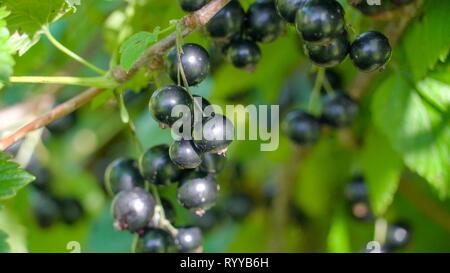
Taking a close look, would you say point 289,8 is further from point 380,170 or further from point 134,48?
point 380,170

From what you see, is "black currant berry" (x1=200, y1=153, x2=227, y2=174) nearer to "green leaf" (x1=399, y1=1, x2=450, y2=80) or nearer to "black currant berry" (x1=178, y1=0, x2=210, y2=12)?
"black currant berry" (x1=178, y1=0, x2=210, y2=12)

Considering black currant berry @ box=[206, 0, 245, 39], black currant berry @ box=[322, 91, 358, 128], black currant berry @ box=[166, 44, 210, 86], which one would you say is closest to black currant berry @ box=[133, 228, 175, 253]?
black currant berry @ box=[166, 44, 210, 86]

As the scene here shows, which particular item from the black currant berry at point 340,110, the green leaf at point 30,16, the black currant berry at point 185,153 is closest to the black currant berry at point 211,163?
Result: the black currant berry at point 185,153

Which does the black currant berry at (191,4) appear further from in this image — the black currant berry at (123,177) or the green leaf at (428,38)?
the green leaf at (428,38)

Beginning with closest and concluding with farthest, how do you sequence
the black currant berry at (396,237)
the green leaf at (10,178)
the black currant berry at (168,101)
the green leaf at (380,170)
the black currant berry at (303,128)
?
1. the black currant berry at (168,101)
2. the green leaf at (10,178)
3. the green leaf at (380,170)
4. the black currant berry at (303,128)
5. the black currant berry at (396,237)
